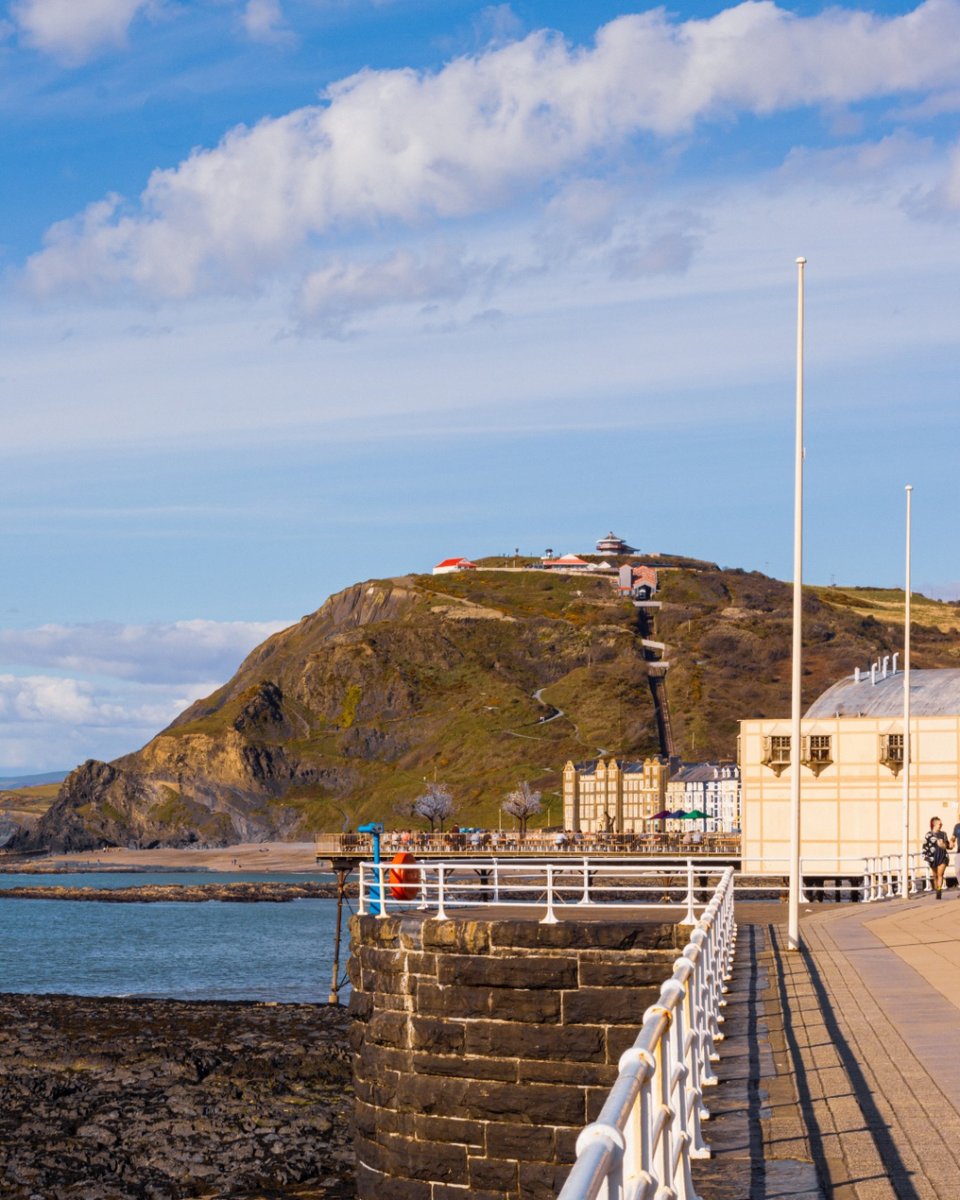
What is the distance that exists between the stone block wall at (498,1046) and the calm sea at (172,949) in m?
35.5

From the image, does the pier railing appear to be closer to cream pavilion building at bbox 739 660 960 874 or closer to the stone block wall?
cream pavilion building at bbox 739 660 960 874

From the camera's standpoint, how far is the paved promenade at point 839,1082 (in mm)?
8648

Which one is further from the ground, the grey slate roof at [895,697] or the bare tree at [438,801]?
the grey slate roof at [895,697]

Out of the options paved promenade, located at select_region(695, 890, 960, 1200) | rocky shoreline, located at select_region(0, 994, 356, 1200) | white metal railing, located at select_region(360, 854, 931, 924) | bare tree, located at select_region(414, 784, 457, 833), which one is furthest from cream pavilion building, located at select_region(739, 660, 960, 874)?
bare tree, located at select_region(414, 784, 457, 833)

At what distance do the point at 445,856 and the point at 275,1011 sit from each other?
1669 inches

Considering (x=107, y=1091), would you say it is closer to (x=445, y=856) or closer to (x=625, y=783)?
(x=445, y=856)

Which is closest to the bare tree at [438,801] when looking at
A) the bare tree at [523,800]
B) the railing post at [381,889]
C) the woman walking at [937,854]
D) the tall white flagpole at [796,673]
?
the bare tree at [523,800]

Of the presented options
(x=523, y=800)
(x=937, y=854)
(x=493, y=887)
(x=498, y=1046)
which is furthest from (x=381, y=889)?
(x=523, y=800)

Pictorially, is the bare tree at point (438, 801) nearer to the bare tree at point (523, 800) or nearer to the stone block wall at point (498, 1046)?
the bare tree at point (523, 800)

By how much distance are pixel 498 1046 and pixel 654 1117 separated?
12.0 m

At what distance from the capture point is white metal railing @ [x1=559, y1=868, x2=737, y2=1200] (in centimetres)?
417

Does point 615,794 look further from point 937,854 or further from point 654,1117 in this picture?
point 654,1117

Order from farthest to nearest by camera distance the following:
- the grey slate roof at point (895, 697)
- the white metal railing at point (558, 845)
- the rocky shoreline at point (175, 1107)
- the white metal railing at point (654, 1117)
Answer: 1. the white metal railing at point (558, 845)
2. the grey slate roof at point (895, 697)
3. the rocky shoreline at point (175, 1107)
4. the white metal railing at point (654, 1117)

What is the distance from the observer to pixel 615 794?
17400 centimetres
